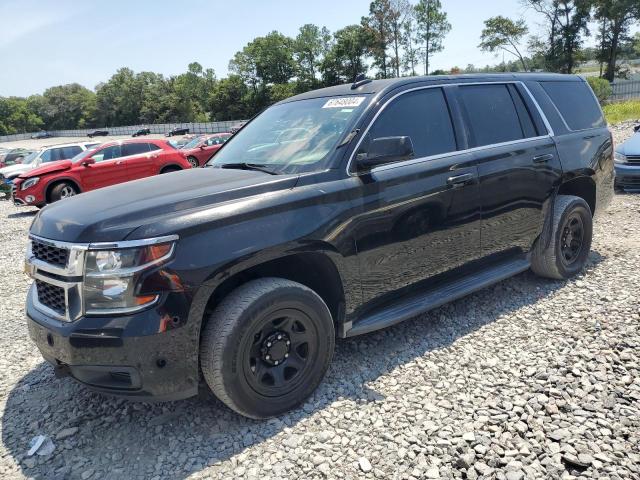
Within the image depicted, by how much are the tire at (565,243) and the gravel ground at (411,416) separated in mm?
553

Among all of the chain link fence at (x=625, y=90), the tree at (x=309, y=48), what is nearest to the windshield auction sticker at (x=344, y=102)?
the chain link fence at (x=625, y=90)

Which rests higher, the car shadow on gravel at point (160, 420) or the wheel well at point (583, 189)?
the wheel well at point (583, 189)

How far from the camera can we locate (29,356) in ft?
13.3

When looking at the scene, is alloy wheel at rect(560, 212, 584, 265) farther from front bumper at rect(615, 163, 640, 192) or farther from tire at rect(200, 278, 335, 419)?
front bumper at rect(615, 163, 640, 192)

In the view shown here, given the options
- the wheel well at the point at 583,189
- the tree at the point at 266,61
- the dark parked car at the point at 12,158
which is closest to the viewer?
the wheel well at the point at 583,189

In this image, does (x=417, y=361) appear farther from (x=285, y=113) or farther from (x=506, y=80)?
(x=506, y=80)

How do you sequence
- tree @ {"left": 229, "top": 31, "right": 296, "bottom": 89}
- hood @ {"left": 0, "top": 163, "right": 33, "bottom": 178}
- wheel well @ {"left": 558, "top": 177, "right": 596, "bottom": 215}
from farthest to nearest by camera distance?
tree @ {"left": 229, "top": 31, "right": 296, "bottom": 89}
hood @ {"left": 0, "top": 163, "right": 33, "bottom": 178}
wheel well @ {"left": 558, "top": 177, "right": 596, "bottom": 215}

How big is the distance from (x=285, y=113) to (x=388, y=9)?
7180 centimetres

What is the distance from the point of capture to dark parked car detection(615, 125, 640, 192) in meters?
8.63

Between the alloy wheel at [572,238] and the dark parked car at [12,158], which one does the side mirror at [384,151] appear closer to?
the alloy wheel at [572,238]

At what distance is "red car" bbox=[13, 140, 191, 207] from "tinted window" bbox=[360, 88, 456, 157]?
1145 centimetres

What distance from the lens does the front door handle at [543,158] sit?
14.2 feet

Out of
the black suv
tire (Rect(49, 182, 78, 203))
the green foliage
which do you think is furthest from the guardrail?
the black suv

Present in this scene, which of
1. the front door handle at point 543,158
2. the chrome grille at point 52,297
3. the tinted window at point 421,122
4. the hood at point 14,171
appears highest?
the tinted window at point 421,122
